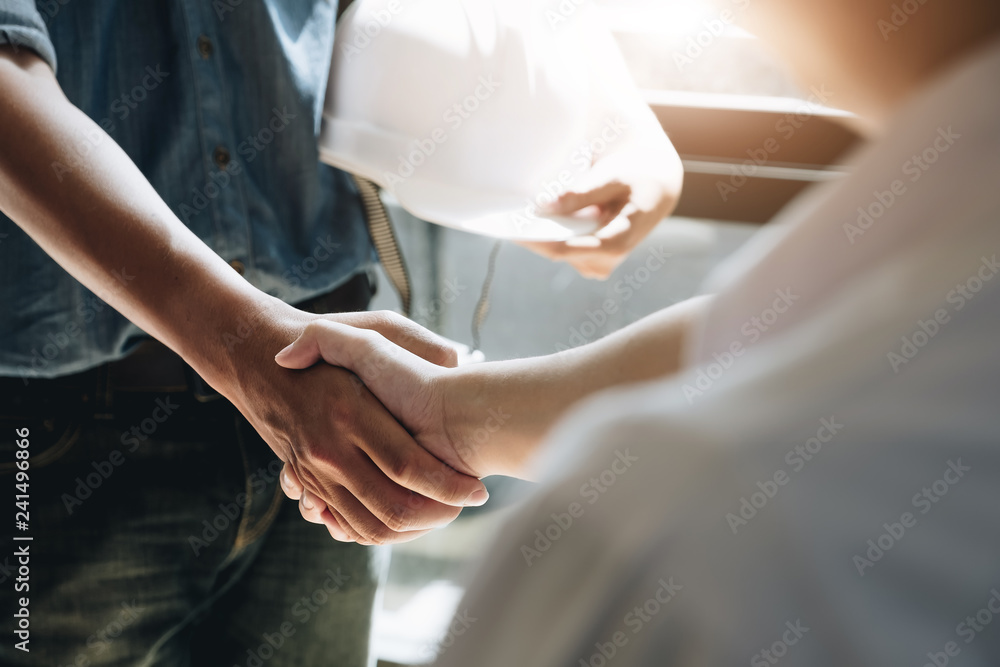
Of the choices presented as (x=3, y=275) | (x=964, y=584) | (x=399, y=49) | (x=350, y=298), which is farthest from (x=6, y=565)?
(x=964, y=584)

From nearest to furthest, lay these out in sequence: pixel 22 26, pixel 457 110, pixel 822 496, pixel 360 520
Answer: pixel 822 496
pixel 22 26
pixel 360 520
pixel 457 110

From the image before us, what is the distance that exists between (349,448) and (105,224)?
0.90ft

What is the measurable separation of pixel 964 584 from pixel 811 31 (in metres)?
0.23

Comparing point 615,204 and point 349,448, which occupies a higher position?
point 615,204

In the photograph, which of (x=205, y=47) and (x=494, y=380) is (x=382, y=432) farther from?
(x=205, y=47)

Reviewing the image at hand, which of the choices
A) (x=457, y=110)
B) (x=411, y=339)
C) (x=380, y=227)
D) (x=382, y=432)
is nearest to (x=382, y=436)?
(x=382, y=432)

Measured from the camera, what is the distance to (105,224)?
61 centimetres

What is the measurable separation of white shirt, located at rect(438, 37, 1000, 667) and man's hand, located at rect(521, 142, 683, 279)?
57cm

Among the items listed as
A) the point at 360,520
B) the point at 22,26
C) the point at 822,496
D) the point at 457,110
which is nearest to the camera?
the point at 822,496

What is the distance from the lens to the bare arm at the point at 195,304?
601 millimetres

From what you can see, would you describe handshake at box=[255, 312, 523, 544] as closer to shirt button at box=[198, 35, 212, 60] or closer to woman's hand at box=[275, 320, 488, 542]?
woman's hand at box=[275, 320, 488, 542]

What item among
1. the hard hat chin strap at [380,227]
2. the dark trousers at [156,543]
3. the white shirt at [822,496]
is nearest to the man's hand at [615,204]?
the hard hat chin strap at [380,227]

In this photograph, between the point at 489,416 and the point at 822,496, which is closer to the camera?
the point at 822,496

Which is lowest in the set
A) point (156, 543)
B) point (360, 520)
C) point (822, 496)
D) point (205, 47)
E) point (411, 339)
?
point (156, 543)
